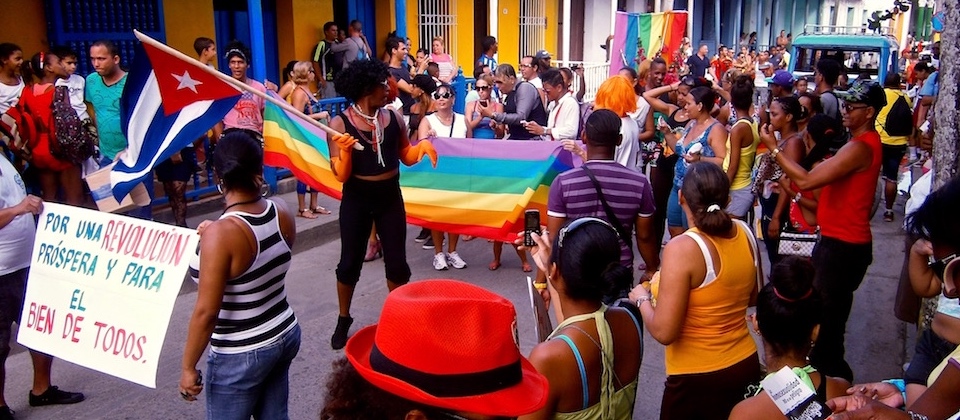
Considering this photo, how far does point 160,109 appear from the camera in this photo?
4.31 metres

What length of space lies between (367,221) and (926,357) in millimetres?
3278

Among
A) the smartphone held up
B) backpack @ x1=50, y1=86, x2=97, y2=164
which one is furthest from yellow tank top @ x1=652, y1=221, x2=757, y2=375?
backpack @ x1=50, y1=86, x2=97, y2=164

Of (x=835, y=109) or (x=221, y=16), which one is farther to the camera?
(x=221, y=16)

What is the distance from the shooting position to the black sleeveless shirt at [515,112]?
8.08 meters

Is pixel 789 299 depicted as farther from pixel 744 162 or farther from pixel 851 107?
pixel 744 162

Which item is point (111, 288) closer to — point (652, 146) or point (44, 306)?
point (44, 306)

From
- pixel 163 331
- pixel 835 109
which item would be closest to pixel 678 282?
pixel 163 331

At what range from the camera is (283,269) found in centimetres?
329

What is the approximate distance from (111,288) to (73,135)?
11.5 feet

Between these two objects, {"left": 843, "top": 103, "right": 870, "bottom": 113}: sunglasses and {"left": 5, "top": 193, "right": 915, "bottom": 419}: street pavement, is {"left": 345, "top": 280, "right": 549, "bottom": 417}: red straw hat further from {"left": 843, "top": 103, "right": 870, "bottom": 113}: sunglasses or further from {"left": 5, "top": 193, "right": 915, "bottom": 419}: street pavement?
{"left": 843, "top": 103, "right": 870, "bottom": 113}: sunglasses

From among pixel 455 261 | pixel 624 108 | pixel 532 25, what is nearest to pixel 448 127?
pixel 455 261

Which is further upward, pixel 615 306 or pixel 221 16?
pixel 221 16

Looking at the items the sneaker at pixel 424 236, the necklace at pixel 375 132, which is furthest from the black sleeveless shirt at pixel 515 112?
the necklace at pixel 375 132

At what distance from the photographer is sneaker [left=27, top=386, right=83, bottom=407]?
15.0 feet
